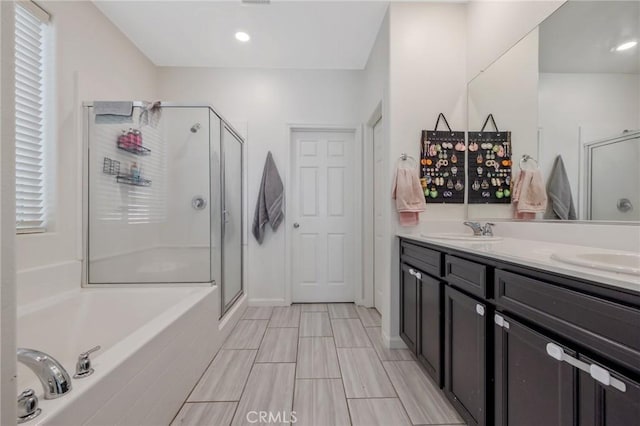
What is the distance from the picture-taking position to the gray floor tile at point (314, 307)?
9.44 ft

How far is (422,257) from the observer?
165cm

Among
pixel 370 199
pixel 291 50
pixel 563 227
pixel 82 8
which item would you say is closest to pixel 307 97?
pixel 291 50

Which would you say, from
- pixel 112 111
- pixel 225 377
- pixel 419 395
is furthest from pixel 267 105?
pixel 419 395

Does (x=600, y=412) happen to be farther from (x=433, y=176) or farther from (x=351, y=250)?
(x=351, y=250)

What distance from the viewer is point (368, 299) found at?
2965mm

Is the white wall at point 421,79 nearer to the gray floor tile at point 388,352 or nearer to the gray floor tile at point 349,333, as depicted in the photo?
the gray floor tile at point 388,352

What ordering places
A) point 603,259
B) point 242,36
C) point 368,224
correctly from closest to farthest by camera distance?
point 603,259
point 242,36
point 368,224

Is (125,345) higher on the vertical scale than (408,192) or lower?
lower

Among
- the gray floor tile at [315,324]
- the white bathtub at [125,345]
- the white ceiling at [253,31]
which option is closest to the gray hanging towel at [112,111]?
the white ceiling at [253,31]

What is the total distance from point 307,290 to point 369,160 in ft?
5.39

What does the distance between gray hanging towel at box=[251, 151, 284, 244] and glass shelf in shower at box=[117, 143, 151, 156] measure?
1111 mm

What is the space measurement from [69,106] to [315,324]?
2573mm

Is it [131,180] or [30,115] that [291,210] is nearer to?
[131,180]

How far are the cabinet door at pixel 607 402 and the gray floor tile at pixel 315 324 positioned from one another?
5.98 feet
